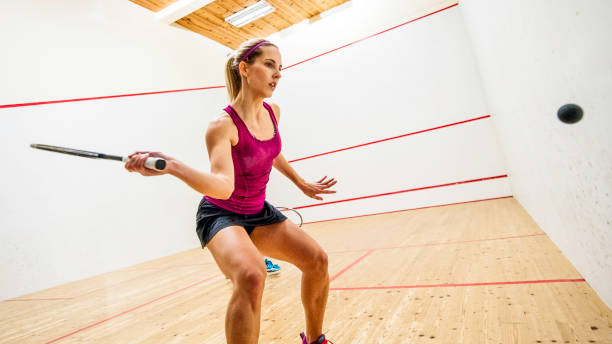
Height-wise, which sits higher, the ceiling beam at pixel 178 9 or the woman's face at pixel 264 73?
the ceiling beam at pixel 178 9

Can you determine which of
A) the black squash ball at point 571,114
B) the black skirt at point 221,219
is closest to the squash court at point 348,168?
the black squash ball at point 571,114

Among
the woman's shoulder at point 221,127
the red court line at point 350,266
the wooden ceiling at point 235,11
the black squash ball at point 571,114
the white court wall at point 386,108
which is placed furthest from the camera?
the wooden ceiling at point 235,11

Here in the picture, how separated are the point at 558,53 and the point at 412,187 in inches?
128

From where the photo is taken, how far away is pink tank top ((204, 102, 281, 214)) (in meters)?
1.04

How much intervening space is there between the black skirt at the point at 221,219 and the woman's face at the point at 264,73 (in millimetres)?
399

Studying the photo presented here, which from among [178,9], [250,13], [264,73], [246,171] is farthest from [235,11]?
[246,171]

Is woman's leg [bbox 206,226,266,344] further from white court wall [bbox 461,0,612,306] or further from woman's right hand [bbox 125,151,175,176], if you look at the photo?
white court wall [bbox 461,0,612,306]

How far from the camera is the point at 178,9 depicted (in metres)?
4.33

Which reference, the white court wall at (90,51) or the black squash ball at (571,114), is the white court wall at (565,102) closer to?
the black squash ball at (571,114)

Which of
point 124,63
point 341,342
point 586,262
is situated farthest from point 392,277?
point 124,63

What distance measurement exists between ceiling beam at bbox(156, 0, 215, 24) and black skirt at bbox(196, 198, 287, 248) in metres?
3.91

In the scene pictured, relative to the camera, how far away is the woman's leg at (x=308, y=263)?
103 cm

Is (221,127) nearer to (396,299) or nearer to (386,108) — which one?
(396,299)

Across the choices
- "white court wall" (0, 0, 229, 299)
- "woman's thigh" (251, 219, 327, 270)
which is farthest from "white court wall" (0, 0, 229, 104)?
"woman's thigh" (251, 219, 327, 270)
